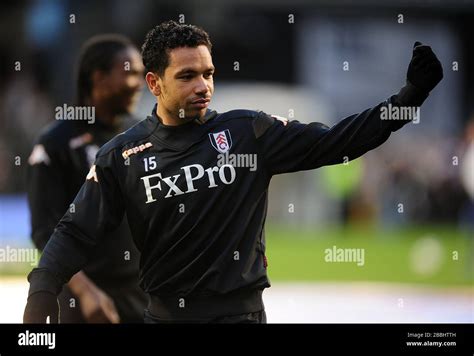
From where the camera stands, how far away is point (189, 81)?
4812mm

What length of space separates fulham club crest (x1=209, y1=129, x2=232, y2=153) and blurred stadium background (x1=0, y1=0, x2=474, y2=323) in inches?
320

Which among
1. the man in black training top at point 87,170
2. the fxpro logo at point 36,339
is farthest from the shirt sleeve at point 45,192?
the fxpro logo at point 36,339

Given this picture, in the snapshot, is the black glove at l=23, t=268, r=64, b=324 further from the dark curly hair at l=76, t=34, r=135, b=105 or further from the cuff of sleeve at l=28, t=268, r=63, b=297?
the dark curly hair at l=76, t=34, r=135, b=105

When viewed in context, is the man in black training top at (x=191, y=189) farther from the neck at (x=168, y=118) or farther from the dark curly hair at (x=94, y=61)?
the dark curly hair at (x=94, y=61)

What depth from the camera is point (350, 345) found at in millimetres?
5547

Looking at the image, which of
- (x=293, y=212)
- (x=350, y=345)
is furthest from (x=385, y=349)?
(x=293, y=212)

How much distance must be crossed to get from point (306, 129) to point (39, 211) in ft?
6.78

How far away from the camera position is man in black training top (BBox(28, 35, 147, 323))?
20.2ft

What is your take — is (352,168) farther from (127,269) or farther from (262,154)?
(262,154)

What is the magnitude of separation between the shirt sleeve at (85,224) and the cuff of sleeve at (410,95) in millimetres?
1396

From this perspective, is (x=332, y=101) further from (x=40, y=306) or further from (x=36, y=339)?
(x=40, y=306)

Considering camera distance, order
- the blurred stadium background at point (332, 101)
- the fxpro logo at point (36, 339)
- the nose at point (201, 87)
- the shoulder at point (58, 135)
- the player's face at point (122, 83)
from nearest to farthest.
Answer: the nose at point (201, 87) → the fxpro logo at point (36, 339) → the shoulder at point (58, 135) → the player's face at point (122, 83) → the blurred stadium background at point (332, 101)

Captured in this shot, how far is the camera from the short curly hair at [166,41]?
15.8 ft

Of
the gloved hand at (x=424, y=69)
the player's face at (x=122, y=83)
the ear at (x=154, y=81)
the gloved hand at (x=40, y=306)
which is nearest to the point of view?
the gloved hand at (x=424, y=69)
